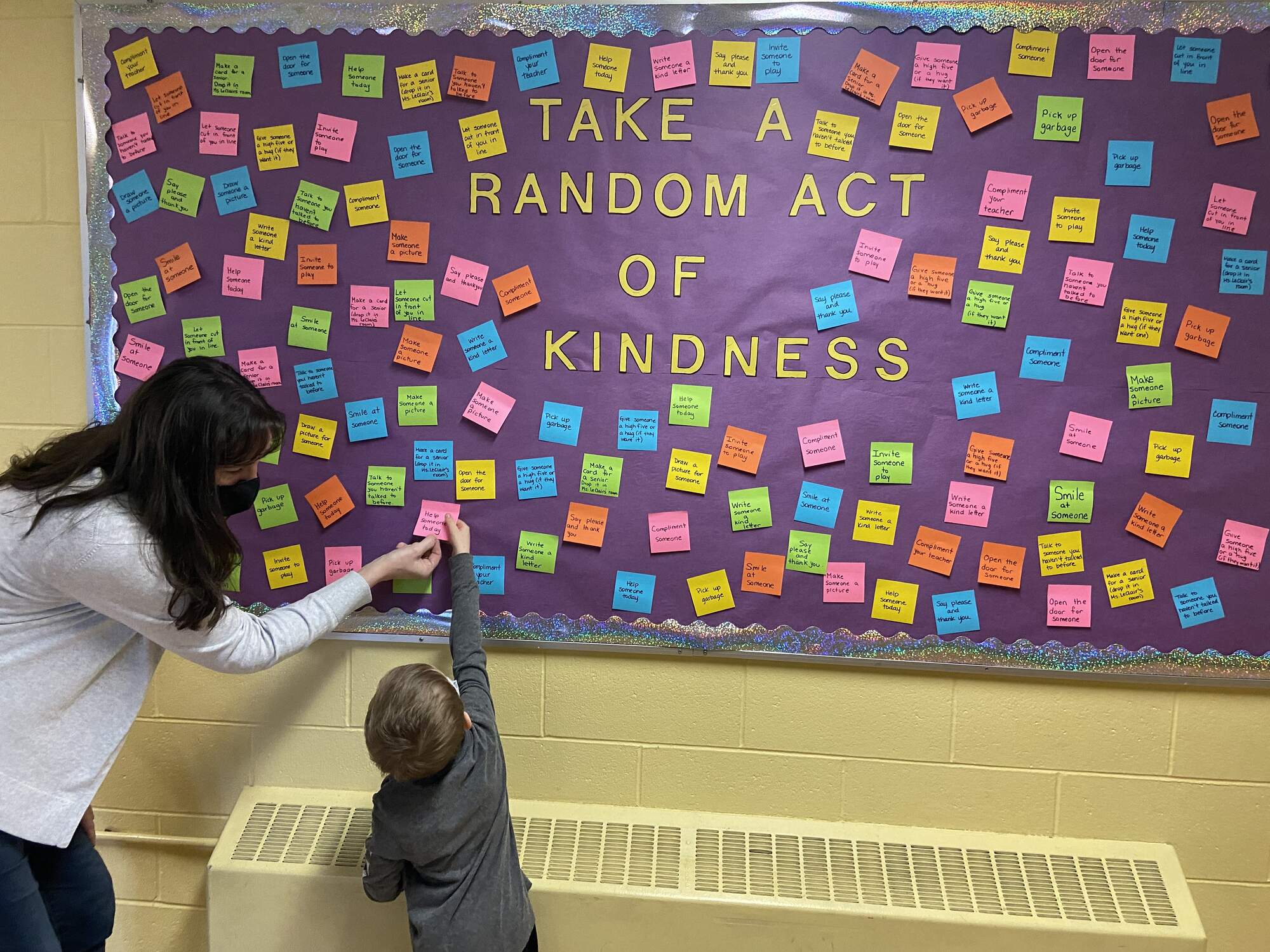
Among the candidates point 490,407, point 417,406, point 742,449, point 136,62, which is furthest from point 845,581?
Result: point 136,62

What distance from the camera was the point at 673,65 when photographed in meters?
1.67

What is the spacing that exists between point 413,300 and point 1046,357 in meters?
1.22

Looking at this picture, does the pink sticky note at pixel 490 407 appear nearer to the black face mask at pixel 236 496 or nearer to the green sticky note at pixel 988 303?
the black face mask at pixel 236 496

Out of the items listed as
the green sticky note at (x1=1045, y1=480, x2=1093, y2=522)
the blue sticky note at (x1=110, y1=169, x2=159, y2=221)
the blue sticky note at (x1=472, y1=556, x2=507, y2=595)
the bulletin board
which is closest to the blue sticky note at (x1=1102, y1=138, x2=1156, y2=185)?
the bulletin board

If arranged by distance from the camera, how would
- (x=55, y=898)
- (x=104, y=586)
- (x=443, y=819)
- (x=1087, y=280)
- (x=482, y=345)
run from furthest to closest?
(x=482, y=345) → (x=1087, y=280) → (x=55, y=898) → (x=443, y=819) → (x=104, y=586)

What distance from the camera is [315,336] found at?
1774 millimetres

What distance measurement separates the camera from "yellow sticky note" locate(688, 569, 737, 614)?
5.75ft

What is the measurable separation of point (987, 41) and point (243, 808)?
2.12 meters

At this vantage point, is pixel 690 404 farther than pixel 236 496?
Yes

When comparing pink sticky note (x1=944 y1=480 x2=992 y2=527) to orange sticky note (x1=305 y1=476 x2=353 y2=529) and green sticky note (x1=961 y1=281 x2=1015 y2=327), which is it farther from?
orange sticky note (x1=305 y1=476 x2=353 y2=529)

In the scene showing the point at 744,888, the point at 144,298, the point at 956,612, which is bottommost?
the point at 744,888

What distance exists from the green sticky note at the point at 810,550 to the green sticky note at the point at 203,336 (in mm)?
1215

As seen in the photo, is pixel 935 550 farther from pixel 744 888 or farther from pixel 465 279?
pixel 465 279

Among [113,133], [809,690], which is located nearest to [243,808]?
[809,690]
